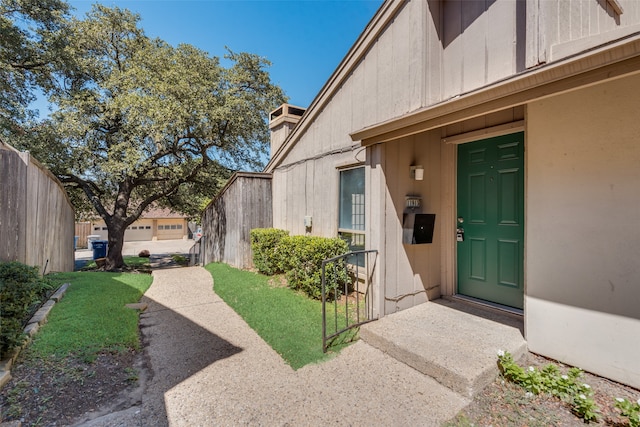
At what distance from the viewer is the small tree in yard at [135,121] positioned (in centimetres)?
833

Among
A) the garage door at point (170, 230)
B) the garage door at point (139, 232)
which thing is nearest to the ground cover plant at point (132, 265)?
the garage door at point (139, 232)

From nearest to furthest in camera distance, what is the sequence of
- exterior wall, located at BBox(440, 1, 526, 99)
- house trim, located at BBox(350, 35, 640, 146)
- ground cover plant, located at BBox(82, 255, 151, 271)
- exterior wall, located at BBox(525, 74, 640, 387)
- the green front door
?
house trim, located at BBox(350, 35, 640, 146), exterior wall, located at BBox(525, 74, 640, 387), exterior wall, located at BBox(440, 1, 526, 99), the green front door, ground cover plant, located at BBox(82, 255, 151, 271)

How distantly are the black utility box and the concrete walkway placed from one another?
56.3 inches

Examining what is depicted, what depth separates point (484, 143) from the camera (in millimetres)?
3631

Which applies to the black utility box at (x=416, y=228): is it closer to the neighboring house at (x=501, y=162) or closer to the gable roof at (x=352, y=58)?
the neighboring house at (x=501, y=162)

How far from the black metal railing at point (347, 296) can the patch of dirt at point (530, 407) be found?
1.37m

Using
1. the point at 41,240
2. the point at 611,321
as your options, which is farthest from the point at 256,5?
the point at 611,321

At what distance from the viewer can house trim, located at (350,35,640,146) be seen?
70.0 inches

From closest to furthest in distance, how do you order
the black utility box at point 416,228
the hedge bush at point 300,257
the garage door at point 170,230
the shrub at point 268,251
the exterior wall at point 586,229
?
the exterior wall at point 586,229 < the black utility box at point 416,228 < the hedge bush at point 300,257 < the shrub at point 268,251 < the garage door at point 170,230

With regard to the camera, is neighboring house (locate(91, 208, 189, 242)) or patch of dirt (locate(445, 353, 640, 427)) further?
neighboring house (locate(91, 208, 189, 242))

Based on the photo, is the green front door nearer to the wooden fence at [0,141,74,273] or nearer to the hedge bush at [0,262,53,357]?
the hedge bush at [0,262,53,357]

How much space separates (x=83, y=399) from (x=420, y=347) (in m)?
2.94

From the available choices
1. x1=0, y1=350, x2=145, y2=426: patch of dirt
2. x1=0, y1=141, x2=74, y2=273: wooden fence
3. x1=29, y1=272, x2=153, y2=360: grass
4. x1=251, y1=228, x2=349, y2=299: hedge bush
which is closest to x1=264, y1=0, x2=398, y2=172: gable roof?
x1=251, y1=228, x2=349, y2=299: hedge bush

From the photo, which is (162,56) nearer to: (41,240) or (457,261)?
(41,240)
